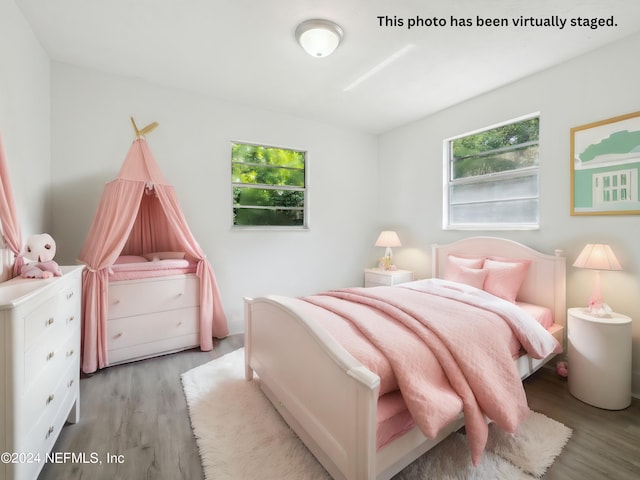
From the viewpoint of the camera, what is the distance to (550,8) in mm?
2084

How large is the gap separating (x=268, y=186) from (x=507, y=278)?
2963 millimetres

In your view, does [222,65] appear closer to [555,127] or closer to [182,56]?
[182,56]

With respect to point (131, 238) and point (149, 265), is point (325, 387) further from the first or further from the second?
point (131, 238)

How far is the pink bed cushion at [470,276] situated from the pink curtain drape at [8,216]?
11.7 ft

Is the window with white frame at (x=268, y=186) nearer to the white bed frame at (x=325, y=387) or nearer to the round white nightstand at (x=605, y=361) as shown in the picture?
the white bed frame at (x=325, y=387)

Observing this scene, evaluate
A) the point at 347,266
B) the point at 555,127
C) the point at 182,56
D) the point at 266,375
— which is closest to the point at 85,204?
the point at 182,56

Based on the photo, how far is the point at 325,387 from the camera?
1.51 m

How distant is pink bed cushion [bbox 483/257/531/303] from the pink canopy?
2.83 m

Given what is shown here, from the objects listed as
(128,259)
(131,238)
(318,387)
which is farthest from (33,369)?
(131,238)

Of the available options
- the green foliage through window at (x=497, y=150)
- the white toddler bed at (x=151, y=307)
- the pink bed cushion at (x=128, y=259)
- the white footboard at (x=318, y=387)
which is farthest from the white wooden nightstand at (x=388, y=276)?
the pink bed cushion at (x=128, y=259)

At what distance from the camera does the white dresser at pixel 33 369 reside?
1152 mm

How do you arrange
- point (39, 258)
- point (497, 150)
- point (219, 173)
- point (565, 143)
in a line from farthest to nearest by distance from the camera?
point (219, 173) → point (497, 150) → point (565, 143) → point (39, 258)

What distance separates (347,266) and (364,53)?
2.89 metres

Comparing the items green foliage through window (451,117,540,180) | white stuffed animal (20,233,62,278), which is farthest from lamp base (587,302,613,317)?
white stuffed animal (20,233,62,278)
